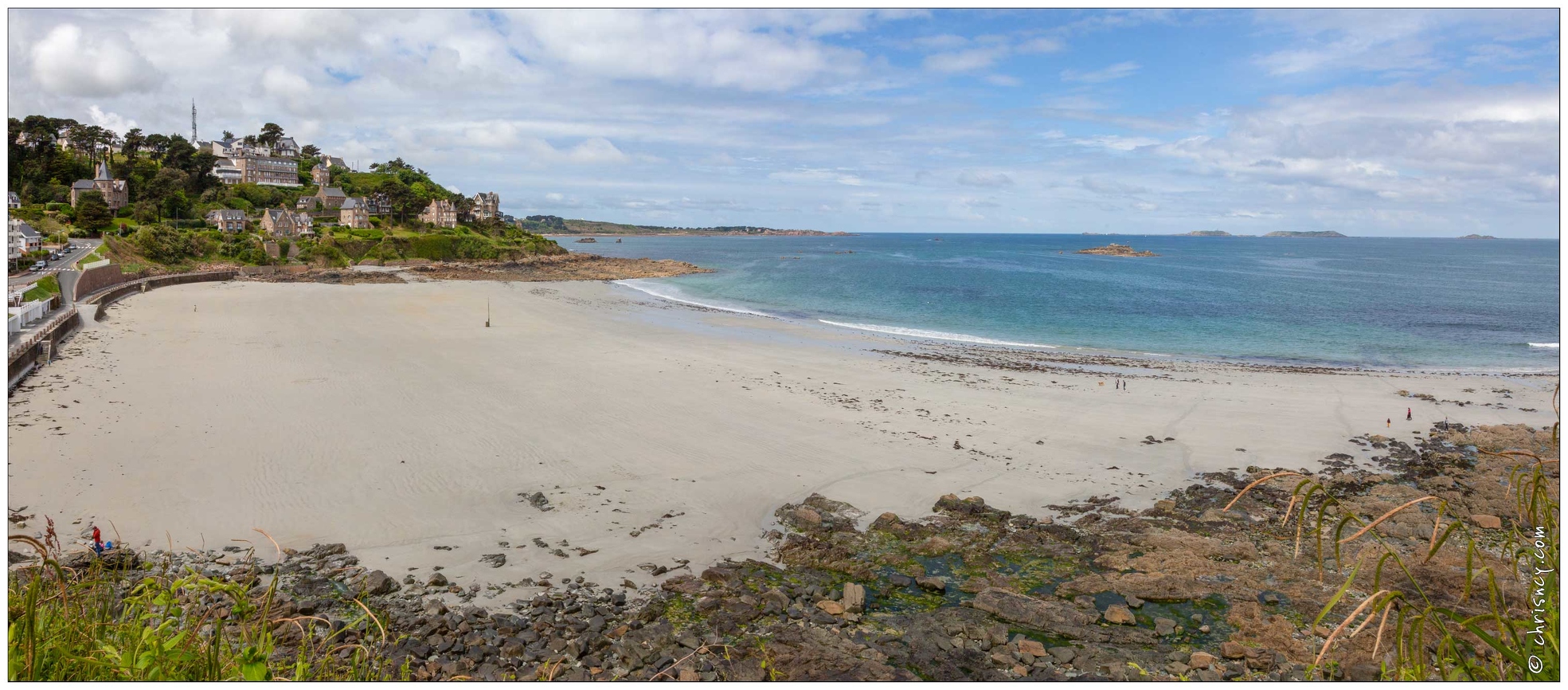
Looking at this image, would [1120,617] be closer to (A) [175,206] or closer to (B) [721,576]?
(B) [721,576]

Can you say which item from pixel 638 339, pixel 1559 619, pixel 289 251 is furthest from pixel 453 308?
pixel 1559 619

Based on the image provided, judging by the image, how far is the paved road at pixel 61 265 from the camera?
29.3 m

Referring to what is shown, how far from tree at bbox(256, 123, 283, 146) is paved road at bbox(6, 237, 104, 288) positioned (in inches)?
1942

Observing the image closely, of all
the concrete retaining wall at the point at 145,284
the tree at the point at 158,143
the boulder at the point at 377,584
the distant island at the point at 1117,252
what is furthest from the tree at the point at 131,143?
the distant island at the point at 1117,252

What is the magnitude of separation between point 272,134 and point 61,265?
6357cm

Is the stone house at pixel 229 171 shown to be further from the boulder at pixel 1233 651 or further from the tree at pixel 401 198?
the boulder at pixel 1233 651

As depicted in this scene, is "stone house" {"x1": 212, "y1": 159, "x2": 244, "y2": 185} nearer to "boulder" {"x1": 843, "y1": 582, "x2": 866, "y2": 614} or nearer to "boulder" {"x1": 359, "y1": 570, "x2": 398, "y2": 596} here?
"boulder" {"x1": 359, "y1": 570, "x2": 398, "y2": 596}

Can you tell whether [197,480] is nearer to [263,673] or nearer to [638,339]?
[263,673]

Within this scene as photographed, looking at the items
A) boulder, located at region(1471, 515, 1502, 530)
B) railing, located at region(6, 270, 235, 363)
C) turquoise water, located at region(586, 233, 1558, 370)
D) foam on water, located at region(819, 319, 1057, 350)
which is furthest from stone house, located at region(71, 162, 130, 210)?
boulder, located at region(1471, 515, 1502, 530)

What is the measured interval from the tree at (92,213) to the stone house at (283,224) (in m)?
10.3

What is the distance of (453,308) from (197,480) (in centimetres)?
2659

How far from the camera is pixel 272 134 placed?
91.6 meters

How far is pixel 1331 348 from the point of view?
1206 inches

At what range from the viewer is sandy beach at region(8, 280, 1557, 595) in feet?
35.2
